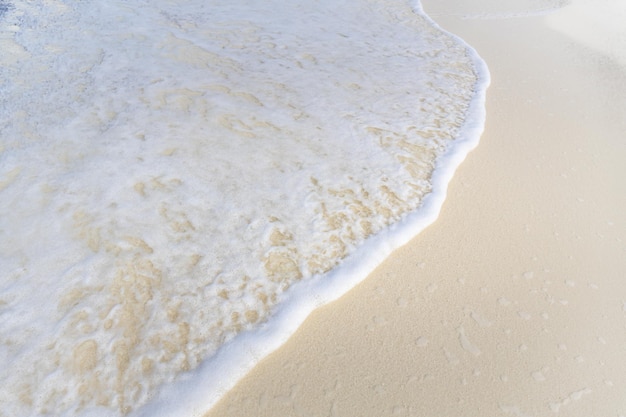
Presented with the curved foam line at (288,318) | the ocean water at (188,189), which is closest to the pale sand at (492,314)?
the curved foam line at (288,318)

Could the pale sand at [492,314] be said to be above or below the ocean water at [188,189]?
above

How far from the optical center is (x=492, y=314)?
2.36 metres

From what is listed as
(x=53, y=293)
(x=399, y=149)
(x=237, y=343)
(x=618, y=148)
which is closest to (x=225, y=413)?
(x=237, y=343)

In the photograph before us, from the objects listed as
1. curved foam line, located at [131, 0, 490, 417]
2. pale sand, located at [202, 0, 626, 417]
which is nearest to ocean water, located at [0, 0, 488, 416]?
curved foam line, located at [131, 0, 490, 417]

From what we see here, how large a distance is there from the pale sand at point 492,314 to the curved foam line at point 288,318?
0.19 feet

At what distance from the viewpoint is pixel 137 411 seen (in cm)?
191

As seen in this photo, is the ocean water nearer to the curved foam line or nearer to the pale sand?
the curved foam line

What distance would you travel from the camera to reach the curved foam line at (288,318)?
6.38 ft

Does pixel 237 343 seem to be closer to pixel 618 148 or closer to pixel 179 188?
pixel 179 188

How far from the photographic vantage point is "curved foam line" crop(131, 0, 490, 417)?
1944 mm

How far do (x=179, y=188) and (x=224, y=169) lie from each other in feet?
1.24

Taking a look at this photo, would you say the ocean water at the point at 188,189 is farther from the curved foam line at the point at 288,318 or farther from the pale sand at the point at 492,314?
the pale sand at the point at 492,314

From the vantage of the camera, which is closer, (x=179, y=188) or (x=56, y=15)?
(x=179, y=188)

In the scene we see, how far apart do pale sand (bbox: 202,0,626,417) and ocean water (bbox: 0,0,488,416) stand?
0.52ft
